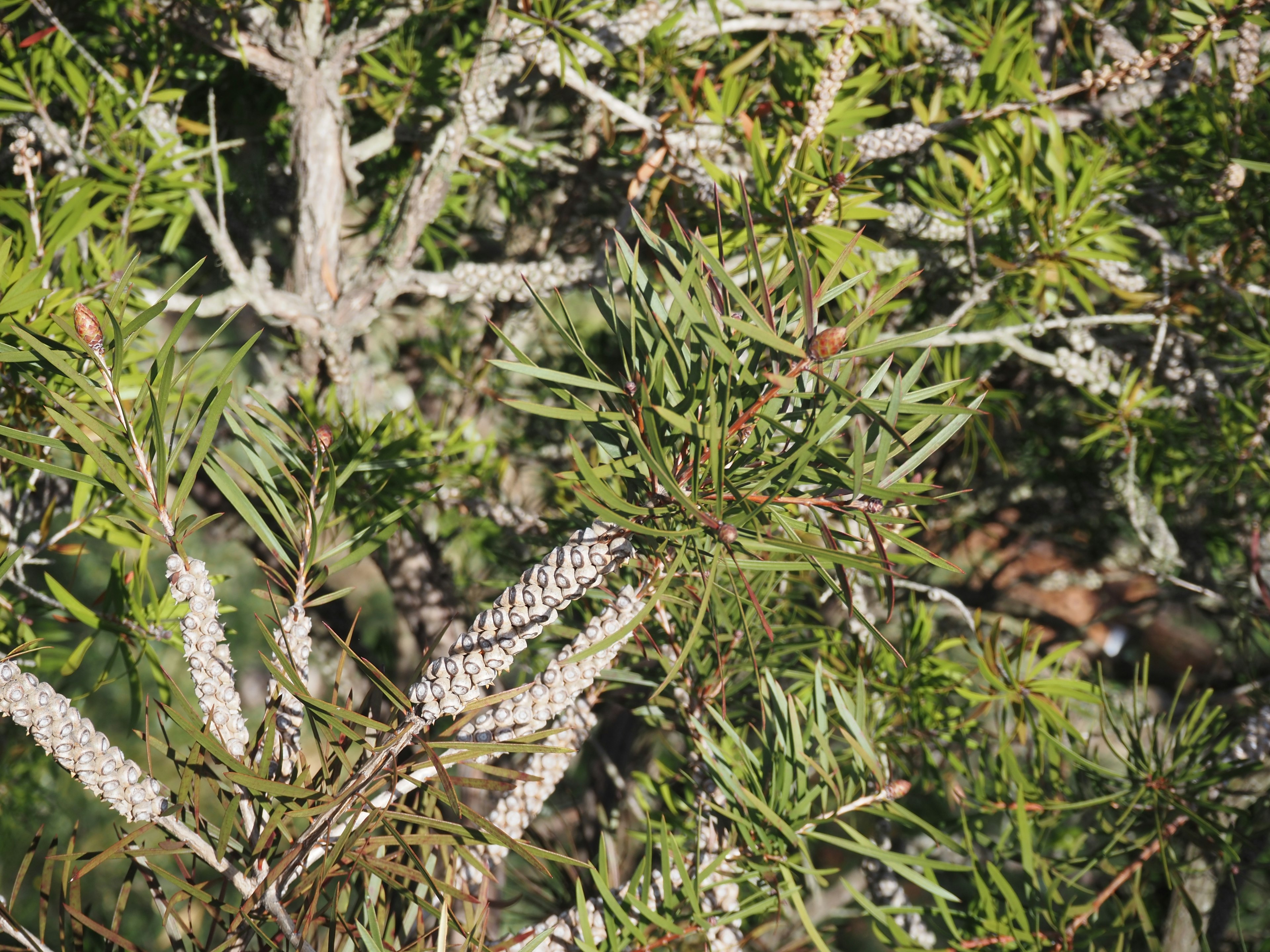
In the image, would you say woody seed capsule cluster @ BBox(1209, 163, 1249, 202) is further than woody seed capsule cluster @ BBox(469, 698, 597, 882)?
Yes

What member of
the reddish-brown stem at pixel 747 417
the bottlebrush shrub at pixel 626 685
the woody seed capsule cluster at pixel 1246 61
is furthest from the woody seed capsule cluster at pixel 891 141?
the reddish-brown stem at pixel 747 417

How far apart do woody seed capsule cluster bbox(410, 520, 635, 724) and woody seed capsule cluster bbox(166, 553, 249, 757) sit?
2.6 inches

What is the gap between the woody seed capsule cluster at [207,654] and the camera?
24 centimetres

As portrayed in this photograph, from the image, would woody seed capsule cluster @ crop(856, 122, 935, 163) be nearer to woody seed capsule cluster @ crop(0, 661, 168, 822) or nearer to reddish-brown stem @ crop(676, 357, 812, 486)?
reddish-brown stem @ crop(676, 357, 812, 486)

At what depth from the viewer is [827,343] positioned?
0.23m

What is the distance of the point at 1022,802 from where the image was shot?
0.36 metres

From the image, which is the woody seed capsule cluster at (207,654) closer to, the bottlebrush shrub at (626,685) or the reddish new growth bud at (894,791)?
→ the bottlebrush shrub at (626,685)

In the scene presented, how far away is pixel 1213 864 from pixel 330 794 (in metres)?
0.57

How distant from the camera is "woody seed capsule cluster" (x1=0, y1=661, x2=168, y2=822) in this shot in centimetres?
22

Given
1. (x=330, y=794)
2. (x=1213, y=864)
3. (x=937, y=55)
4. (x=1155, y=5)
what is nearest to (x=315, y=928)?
(x=330, y=794)

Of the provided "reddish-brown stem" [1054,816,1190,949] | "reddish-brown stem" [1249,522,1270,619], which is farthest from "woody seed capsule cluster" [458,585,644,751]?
"reddish-brown stem" [1249,522,1270,619]

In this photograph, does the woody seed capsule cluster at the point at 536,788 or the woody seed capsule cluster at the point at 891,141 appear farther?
the woody seed capsule cluster at the point at 891,141

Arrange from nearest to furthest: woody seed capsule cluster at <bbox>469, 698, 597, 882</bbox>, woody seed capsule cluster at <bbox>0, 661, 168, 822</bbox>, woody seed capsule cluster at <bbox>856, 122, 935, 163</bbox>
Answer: woody seed capsule cluster at <bbox>0, 661, 168, 822</bbox> < woody seed capsule cluster at <bbox>469, 698, 597, 882</bbox> < woody seed capsule cluster at <bbox>856, 122, 935, 163</bbox>

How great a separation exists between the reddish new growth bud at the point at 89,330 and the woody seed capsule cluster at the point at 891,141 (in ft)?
1.41
